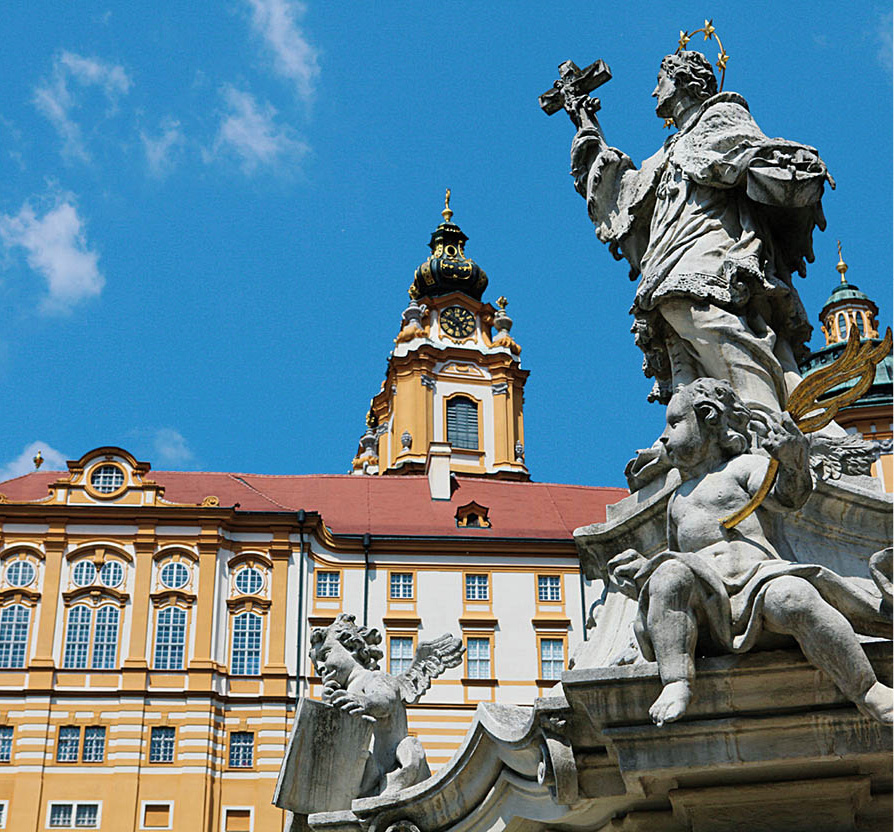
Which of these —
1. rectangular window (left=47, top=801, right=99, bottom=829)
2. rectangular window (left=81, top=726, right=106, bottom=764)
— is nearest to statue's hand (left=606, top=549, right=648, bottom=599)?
rectangular window (left=47, top=801, right=99, bottom=829)

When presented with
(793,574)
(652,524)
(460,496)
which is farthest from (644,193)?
(460,496)

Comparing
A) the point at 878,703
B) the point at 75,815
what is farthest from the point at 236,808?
the point at 878,703

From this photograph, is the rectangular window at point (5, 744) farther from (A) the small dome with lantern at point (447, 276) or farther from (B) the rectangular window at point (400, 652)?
(A) the small dome with lantern at point (447, 276)

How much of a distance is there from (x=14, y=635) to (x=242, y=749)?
8.04 metres

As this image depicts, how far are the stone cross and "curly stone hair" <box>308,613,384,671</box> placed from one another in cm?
411

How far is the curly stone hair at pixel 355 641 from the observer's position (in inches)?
341

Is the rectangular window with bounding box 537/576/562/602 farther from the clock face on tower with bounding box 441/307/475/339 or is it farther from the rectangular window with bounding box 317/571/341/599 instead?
the clock face on tower with bounding box 441/307/475/339

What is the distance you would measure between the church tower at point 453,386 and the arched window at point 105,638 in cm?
1998

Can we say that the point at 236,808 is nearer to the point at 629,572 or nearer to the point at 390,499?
the point at 390,499

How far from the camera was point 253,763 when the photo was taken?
41062 millimetres

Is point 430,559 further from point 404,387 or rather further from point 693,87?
point 693,87

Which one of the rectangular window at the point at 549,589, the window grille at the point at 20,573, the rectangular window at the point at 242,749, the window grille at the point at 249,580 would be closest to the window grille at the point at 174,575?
the window grille at the point at 249,580

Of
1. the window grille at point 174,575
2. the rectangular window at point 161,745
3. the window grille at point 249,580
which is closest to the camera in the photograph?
the rectangular window at point 161,745

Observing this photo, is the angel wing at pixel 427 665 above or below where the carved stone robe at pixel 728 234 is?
below
